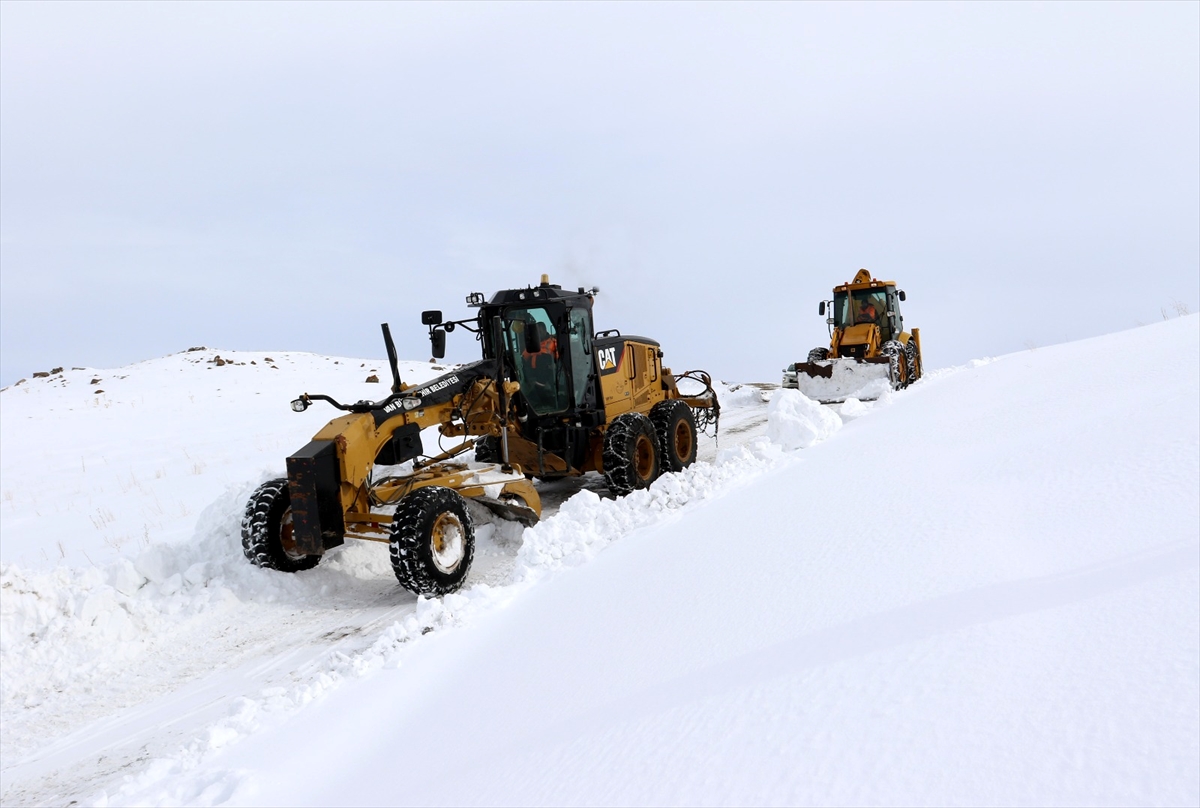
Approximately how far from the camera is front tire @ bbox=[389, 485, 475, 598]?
5.98 meters

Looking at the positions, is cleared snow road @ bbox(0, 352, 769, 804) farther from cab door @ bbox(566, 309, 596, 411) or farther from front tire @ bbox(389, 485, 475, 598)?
cab door @ bbox(566, 309, 596, 411)

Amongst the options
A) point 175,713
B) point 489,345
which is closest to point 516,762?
point 175,713

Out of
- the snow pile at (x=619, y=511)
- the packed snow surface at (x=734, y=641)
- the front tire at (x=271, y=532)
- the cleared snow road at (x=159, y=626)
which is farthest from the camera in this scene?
the front tire at (x=271, y=532)

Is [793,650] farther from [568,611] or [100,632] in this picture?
[100,632]

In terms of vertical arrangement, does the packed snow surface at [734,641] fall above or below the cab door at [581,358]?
below

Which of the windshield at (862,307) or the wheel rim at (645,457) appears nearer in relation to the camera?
the wheel rim at (645,457)

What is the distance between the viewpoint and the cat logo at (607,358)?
9.48 m

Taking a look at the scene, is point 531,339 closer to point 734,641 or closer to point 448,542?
point 448,542

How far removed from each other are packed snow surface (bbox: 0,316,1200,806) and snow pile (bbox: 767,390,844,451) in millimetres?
50

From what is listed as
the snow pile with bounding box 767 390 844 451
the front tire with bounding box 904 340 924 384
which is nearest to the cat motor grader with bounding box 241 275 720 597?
the snow pile with bounding box 767 390 844 451

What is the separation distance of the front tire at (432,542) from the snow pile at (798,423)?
3.39m

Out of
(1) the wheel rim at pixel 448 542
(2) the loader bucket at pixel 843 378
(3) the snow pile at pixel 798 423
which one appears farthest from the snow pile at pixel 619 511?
(2) the loader bucket at pixel 843 378

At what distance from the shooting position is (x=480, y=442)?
952 centimetres

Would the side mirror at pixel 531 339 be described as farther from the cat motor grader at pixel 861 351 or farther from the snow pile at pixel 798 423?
the cat motor grader at pixel 861 351
